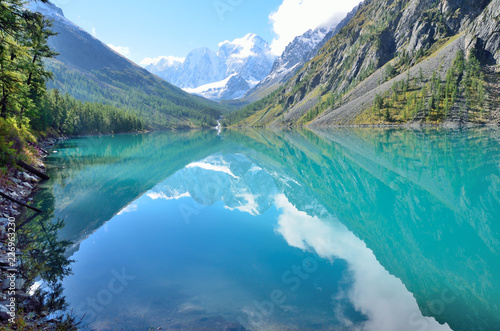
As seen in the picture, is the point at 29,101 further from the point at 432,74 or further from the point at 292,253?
the point at 432,74

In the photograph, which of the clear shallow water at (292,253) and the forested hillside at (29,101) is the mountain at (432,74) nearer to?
the clear shallow water at (292,253)

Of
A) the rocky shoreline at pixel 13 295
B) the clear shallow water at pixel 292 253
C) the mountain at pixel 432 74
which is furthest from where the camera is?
the mountain at pixel 432 74

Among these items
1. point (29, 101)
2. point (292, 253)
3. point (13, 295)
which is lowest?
point (13, 295)

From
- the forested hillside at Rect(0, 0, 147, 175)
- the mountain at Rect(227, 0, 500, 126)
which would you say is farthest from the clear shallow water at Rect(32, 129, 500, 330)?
the mountain at Rect(227, 0, 500, 126)

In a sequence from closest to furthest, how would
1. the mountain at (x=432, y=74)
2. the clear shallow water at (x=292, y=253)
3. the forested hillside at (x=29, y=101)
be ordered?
the clear shallow water at (x=292, y=253)
the forested hillside at (x=29, y=101)
the mountain at (x=432, y=74)

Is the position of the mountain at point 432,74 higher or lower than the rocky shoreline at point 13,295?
higher

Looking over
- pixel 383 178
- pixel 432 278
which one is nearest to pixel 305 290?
pixel 432 278

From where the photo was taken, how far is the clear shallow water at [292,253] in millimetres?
A: 9820

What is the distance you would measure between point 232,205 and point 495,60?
17065cm

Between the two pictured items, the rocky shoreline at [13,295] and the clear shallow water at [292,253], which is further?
the clear shallow water at [292,253]

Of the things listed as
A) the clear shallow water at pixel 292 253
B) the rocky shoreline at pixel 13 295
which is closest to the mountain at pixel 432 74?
the clear shallow water at pixel 292 253

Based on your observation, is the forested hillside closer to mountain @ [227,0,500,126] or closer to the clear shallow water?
the clear shallow water

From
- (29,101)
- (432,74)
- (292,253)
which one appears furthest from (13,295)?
(432,74)

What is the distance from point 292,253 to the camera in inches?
576
